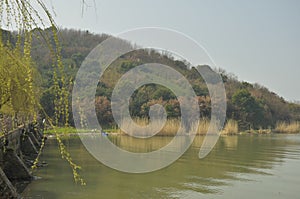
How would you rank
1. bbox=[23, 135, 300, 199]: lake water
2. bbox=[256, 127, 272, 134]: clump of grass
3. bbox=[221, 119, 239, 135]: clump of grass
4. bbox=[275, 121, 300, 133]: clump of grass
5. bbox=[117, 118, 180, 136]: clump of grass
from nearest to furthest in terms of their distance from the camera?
bbox=[23, 135, 300, 199]: lake water → bbox=[117, 118, 180, 136]: clump of grass → bbox=[221, 119, 239, 135]: clump of grass → bbox=[256, 127, 272, 134]: clump of grass → bbox=[275, 121, 300, 133]: clump of grass

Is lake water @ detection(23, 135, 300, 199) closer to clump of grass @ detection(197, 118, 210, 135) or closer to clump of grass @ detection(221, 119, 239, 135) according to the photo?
clump of grass @ detection(197, 118, 210, 135)

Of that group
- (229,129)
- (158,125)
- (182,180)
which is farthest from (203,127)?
→ (182,180)

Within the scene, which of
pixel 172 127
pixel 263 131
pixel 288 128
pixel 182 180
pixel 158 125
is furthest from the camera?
pixel 288 128

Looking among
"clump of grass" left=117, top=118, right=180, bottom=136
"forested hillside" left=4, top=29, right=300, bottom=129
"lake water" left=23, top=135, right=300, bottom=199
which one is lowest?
"lake water" left=23, top=135, right=300, bottom=199

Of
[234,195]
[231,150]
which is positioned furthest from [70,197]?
[231,150]

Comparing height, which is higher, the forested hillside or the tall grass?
the forested hillside

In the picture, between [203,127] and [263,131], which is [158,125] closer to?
[203,127]

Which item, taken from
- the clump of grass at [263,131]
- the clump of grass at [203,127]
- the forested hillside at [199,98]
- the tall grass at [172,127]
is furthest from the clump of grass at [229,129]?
the clump of grass at [263,131]

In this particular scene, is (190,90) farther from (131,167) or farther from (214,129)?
(131,167)

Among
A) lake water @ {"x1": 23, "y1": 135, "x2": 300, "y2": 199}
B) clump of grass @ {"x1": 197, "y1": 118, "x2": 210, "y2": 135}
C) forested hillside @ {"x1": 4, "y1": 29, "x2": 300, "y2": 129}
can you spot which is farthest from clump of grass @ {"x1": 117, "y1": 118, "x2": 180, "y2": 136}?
lake water @ {"x1": 23, "y1": 135, "x2": 300, "y2": 199}

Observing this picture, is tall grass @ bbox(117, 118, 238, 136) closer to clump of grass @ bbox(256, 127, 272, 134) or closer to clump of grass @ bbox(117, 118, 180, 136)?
clump of grass @ bbox(117, 118, 180, 136)

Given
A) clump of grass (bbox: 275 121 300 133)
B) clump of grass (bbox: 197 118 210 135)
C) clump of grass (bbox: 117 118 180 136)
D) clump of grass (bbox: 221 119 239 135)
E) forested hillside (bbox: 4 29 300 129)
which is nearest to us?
clump of grass (bbox: 117 118 180 136)

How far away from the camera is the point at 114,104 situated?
89.4 ft

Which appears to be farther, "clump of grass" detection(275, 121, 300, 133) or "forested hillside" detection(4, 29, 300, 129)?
"clump of grass" detection(275, 121, 300, 133)
